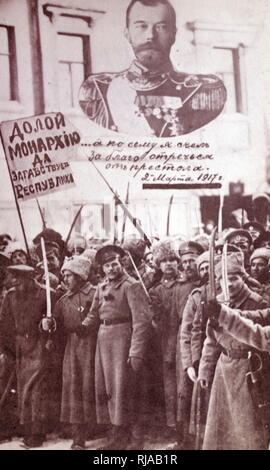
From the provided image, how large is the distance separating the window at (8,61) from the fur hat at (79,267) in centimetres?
109

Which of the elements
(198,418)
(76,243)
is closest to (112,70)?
(76,243)

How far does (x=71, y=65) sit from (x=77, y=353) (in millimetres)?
1802

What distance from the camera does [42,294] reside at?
3789 mm

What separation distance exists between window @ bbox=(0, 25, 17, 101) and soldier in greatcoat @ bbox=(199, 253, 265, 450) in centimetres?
184

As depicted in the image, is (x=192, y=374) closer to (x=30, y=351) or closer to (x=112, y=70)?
(x=30, y=351)

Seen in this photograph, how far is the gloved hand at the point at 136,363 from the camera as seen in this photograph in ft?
12.1

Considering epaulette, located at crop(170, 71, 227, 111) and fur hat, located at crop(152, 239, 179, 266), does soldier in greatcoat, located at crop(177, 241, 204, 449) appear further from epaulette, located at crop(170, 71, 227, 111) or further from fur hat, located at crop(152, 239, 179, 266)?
epaulette, located at crop(170, 71, 227, 111)

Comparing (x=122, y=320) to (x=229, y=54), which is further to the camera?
(x=229, y=54)

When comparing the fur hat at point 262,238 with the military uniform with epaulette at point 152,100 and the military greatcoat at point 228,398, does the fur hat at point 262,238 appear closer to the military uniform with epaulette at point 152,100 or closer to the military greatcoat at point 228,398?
the military greatcoat at point 228,398

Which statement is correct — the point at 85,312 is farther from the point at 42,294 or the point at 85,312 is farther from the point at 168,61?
the point at 168,61

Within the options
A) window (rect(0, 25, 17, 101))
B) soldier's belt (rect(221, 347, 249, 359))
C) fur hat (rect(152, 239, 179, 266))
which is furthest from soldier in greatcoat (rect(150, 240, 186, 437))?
window (rect(0, 25, 17, 101))

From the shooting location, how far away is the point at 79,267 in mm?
3791

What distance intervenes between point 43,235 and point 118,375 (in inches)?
38.0
